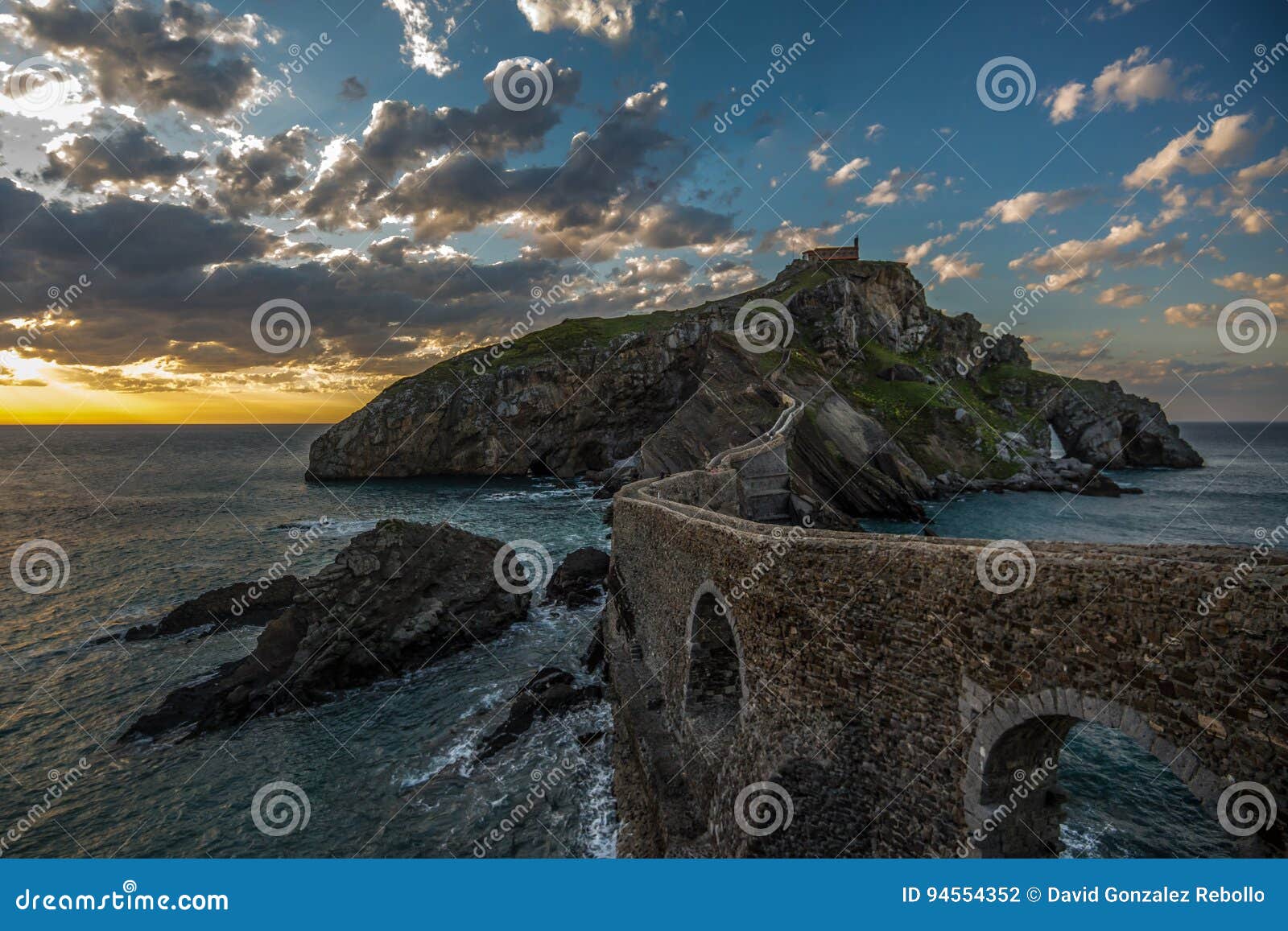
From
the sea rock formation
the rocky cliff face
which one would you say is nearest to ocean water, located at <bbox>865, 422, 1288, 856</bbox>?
the rocky cliff face

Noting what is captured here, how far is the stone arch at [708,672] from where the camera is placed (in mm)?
13062

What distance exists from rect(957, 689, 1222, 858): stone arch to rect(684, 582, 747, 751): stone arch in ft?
20.8

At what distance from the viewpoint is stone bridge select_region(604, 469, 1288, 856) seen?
5055 millimetres

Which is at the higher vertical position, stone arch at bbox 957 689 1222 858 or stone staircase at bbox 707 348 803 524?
stone staircase at bbox 707 348 803 524

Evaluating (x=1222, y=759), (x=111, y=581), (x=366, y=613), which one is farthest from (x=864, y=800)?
(x=111, y=581)

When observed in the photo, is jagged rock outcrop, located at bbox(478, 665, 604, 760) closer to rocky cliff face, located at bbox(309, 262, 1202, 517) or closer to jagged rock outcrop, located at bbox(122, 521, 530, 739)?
jagged rock outcrop, located at bbox(122, 521, 530, 739)

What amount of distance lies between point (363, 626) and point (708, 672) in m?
16.3

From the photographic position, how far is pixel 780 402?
53.8 meters

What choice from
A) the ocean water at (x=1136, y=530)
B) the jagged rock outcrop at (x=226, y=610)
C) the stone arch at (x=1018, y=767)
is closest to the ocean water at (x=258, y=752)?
the jagged rock outcrop at (x=226, y=610)

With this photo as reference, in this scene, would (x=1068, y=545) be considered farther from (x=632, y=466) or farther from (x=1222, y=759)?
(x=632, y=466)

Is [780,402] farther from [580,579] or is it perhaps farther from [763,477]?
[580,579]

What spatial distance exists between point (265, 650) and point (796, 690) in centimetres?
2192

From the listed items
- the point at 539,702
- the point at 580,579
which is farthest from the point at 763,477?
the point at 539,702

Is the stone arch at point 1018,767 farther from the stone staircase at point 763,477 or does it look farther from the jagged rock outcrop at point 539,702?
the stone staircase at point 763,477
